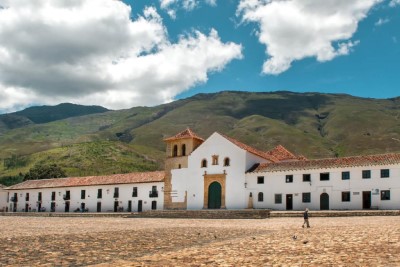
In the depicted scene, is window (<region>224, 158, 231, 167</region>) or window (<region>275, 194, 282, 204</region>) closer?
window (<region>275, 194, 282, 204</region>)

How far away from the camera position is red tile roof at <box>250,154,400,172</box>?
131 ft

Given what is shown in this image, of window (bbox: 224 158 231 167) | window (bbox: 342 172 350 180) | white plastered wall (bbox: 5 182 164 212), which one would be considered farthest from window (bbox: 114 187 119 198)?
window (bbox: 342 172 350 180)

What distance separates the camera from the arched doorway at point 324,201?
4244 centimetres

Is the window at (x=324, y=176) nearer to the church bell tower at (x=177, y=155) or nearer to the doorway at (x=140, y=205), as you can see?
the church bell tower at (x=177, y=155)

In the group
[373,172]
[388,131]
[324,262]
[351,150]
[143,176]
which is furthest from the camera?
[388,131]

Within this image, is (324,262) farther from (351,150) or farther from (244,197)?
(351,150)

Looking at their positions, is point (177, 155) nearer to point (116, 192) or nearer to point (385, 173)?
point (116, 192)

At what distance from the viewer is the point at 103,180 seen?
59812 mm

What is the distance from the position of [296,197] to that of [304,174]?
7.77 ft

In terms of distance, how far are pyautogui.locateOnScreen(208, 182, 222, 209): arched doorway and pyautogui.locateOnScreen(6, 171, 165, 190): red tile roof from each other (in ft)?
23.4

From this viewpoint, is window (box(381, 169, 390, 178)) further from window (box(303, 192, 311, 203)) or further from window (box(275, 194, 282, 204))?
window (box(275, 194, 282, 204))

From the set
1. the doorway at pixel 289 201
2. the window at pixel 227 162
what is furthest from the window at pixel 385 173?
the window at pixel 227 162

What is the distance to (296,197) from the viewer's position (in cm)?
4394

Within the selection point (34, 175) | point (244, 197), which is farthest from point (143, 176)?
point (34, 175)
